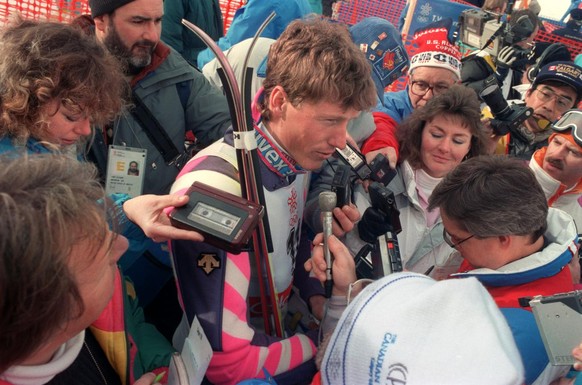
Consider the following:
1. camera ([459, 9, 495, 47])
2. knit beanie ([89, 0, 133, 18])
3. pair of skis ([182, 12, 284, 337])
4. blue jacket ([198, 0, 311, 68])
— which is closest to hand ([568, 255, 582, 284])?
pair of skis ([182, 12, 284, 337])

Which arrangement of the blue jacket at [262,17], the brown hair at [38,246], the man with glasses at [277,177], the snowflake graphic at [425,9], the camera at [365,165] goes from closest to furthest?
the brown hair at [38,246] → the man with glasses at [277,177] → the camera at [365,165] → the blue jacket at [262,17] → the snowflake graphic at [425,9]

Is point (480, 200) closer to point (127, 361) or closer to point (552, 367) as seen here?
point (552, 367)

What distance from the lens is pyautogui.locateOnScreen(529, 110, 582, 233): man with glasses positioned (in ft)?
9.52

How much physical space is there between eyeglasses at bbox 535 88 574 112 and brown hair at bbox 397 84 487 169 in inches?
49.4

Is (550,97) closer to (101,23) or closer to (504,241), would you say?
(504,241)

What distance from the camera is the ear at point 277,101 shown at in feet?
6.02

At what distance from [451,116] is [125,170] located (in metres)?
1.78

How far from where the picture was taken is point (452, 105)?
2758 mm

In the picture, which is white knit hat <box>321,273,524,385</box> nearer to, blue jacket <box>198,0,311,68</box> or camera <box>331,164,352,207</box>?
camera <box>331,164,352,207</box>

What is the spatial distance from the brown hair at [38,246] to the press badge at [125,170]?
1.36 metres

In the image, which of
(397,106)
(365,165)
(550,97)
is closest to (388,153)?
(365,165)

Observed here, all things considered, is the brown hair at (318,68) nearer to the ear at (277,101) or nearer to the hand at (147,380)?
the ear at (277,101)

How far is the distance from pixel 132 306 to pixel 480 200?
4.48ft

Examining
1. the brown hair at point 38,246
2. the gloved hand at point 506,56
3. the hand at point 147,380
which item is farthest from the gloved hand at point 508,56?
the brown hair at point 38,246
